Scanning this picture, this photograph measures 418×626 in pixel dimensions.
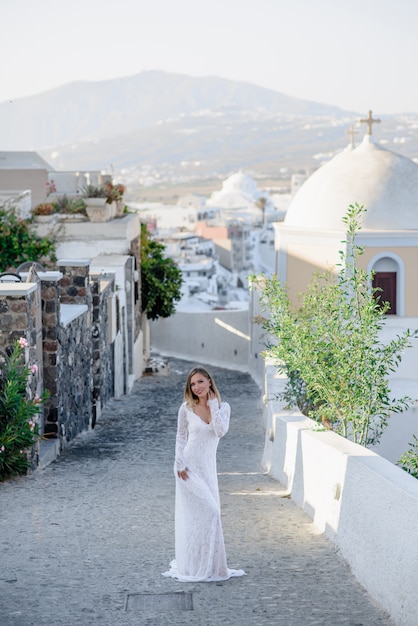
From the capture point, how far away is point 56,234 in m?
25.8

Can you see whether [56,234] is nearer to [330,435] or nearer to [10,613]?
[330,435]

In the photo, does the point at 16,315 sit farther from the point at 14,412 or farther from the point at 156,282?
the point at 156,282

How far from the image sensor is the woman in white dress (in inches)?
300

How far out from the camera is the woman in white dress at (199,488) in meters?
7.61

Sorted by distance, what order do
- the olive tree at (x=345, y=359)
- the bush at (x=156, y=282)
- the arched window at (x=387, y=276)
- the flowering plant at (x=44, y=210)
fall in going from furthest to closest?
the bush at (x=156, y=282) < the flowering plant at (x=44, y=210) < the arched window at (x=387, y=276) < the olive tree at (x=345, y=359)

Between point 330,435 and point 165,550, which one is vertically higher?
point 330,435

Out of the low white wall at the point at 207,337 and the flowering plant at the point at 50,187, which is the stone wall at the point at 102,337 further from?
the low white wall at the point at 207,337

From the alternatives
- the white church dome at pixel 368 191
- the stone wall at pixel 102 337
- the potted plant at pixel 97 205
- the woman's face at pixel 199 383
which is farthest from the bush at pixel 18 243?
the woman's face at pixel 199 383

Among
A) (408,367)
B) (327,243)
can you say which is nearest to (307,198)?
(327,243)

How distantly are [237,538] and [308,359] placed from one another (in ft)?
9.31

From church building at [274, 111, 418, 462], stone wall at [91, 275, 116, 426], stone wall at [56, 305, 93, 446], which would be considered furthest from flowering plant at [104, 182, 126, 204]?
stone wall at [56, 305, 93, 446]

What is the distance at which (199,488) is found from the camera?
7.75 m

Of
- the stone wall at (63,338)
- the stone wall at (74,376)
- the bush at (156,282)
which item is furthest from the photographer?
the bush at (156,282)

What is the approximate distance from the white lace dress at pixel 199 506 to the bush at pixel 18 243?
17.0 metres
